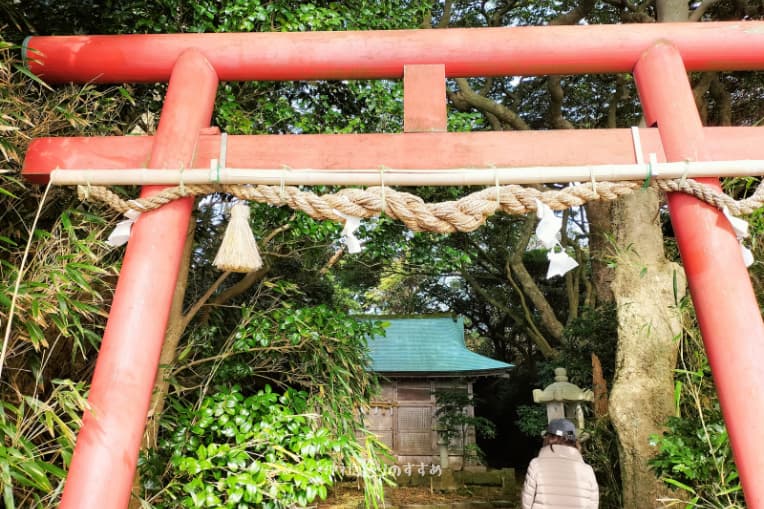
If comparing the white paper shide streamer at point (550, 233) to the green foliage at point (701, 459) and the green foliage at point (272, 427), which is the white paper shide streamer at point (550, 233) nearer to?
the green foliage at point (701, 459)

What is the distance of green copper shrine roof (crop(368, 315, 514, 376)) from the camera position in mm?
10688

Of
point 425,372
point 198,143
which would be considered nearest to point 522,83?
point 425,372

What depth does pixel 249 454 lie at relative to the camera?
9.57ft

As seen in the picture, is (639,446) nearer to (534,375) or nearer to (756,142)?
(756,142)

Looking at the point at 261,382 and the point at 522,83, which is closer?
the point at 261,382

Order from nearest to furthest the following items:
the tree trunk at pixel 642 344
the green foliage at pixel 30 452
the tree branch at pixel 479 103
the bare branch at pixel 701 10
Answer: the green foliage at pixel 30 452, the tree trunk at pixel 642 344, the bare branch at pixel 701 10, the tree branch at pixel 479 103

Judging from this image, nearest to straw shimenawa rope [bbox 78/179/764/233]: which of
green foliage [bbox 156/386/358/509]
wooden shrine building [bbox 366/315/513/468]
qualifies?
green foliage [bbox 156/386/358/509]

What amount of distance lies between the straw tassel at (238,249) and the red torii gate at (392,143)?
180 millimetres

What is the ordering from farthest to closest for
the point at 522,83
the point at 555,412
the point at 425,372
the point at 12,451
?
the point at 425,372 → the point at 522,83 → the point at 555,412 → the point at 12,451

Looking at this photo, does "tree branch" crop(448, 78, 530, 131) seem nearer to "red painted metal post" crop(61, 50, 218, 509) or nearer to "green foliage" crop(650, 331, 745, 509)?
"green foliage" crop(650, 331, 745, 509)

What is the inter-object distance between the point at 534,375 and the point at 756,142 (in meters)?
12.3

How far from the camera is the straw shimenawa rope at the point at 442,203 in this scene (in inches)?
77.4

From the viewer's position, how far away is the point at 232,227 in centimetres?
212

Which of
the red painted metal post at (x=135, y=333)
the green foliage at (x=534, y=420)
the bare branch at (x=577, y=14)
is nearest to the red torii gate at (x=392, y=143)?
the red painted metal post at (x=135, y=333)
